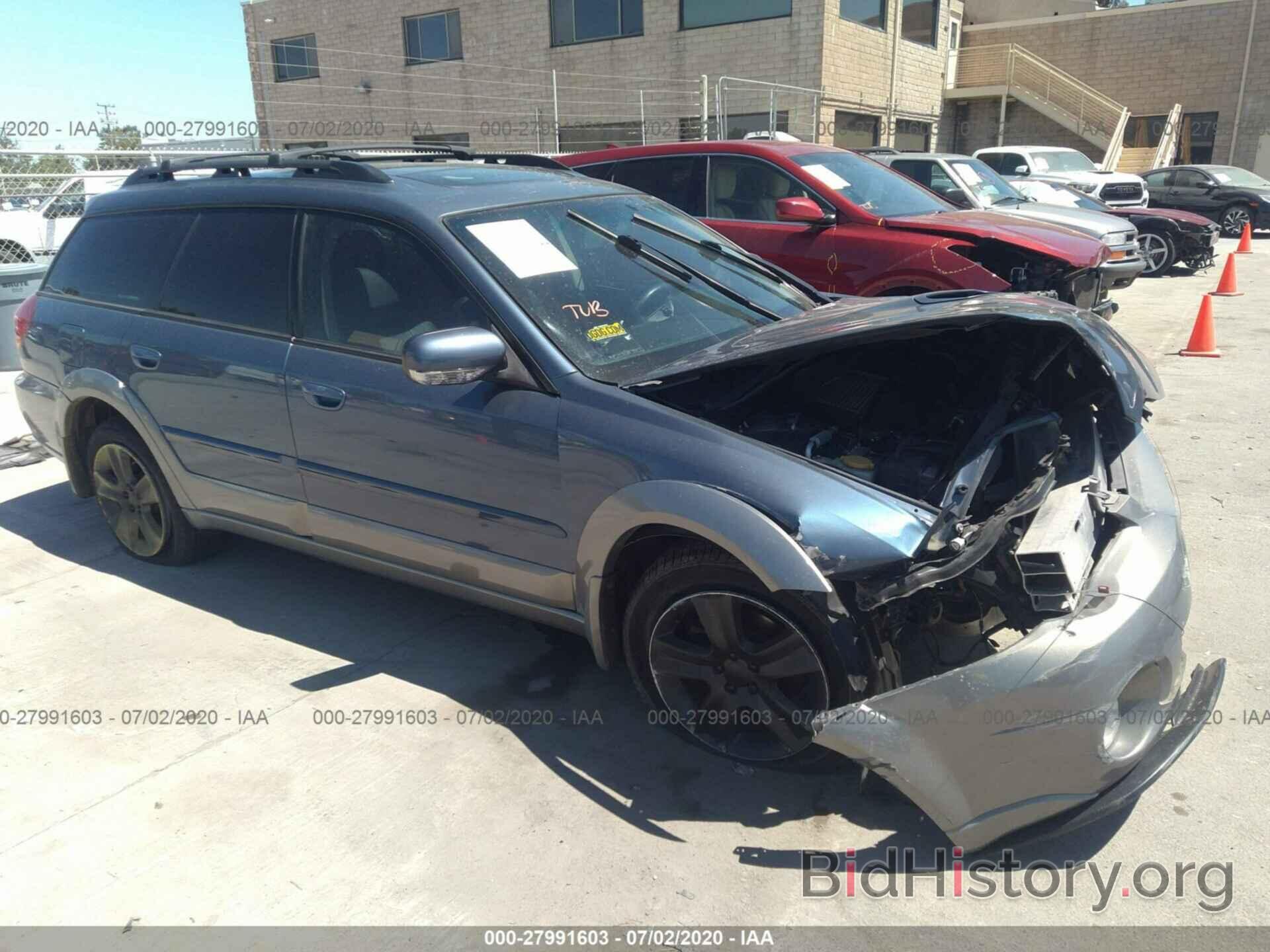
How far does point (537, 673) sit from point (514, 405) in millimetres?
1109

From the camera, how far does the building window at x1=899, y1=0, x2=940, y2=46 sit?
22328 millimetres

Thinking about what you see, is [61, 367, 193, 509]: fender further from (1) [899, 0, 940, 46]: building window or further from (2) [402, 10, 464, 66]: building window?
(1) [899, 0, 940, 46]: building window

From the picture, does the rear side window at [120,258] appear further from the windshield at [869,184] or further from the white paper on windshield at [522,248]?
the windshield at [869,184]

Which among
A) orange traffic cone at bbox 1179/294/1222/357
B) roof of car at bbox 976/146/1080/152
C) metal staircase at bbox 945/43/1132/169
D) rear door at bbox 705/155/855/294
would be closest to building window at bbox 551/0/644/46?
roof of car at bbox 976/146/1080/152

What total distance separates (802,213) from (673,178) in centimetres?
125

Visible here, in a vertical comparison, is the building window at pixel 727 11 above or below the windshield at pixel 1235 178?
above

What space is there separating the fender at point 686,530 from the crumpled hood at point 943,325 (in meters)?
0.45

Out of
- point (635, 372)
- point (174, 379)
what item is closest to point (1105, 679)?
point (635, 372)

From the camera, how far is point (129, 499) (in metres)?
4.61

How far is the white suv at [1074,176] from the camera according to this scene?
16.3 metres

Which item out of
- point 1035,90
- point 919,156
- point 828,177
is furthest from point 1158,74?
point 828,177

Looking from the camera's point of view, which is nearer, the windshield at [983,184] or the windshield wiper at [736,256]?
the windshield wiper at [736,256]

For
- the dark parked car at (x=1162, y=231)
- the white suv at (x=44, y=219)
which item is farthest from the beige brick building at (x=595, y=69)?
the white suv at (x=44, y=219)

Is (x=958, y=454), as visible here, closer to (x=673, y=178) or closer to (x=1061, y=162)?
(x=673, y=178)
